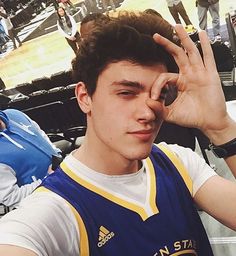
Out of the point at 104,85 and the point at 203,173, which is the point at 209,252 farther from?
the point at 104,85

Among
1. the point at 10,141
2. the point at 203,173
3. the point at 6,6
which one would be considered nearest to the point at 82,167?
the point at 203,173

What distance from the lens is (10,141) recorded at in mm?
2197

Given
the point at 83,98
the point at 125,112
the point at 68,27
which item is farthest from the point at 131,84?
the point at 68,27

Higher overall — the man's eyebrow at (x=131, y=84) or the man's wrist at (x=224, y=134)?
the man's eyebrow at (x=131, y=84)

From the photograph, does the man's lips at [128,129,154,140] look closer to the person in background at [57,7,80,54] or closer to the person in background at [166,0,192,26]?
the person in background at [166,0,192,26]

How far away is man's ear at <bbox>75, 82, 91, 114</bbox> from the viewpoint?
3.81 feet

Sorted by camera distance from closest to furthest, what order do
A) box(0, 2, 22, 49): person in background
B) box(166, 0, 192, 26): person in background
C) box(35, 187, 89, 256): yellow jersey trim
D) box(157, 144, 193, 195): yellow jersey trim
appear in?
1. box(35, 187, 89, 256): yellow jersey trim
2. box(157, 144, 193, 195): yellow jersey trim
3. box(166, 0, 192, 26): person in background
4. box(0, 2, 22, 49): person in background

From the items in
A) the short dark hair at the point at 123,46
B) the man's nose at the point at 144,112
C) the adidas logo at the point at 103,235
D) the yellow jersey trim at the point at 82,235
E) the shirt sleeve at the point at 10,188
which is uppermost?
the short dark hair at the point at 123,46

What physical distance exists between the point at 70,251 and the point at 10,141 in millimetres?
1422

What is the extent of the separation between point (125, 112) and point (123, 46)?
21 cm

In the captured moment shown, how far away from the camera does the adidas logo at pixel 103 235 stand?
37.4 inches

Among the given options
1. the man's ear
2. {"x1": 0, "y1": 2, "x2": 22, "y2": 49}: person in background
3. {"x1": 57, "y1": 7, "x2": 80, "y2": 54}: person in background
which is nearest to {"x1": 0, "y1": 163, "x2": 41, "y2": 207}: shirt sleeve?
the man's ear

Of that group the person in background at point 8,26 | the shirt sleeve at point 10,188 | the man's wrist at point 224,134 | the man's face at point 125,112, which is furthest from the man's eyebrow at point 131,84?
the person in background at point 8,26

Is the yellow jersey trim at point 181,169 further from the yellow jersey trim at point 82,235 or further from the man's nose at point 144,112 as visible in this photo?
the yellow jersey trim at point 82,235
